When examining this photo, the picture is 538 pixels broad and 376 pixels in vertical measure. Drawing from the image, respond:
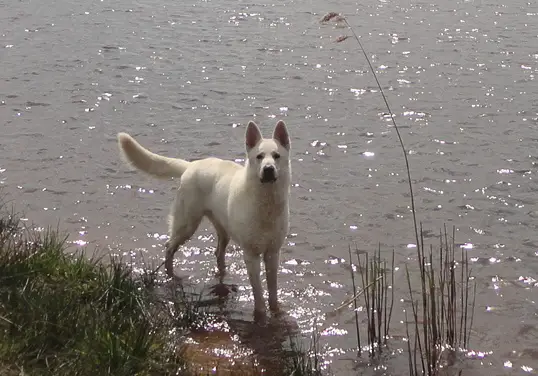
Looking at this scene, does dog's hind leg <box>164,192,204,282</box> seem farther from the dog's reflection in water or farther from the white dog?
the dog's reflection in water

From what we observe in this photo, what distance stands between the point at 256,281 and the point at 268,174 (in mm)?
988

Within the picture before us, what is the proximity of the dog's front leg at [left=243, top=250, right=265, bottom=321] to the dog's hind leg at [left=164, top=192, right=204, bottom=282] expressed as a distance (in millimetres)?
972

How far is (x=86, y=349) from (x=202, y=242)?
377 cm

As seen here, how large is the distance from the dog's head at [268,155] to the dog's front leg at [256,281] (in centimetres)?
74

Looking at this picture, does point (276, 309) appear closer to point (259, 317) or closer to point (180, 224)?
point (259, 317)

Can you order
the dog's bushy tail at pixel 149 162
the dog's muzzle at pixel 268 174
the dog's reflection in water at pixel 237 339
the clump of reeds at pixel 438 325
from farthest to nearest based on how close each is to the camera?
1. the dog's bushy tail at pixel 149 162
2. the dog's muzzle at pixel 268 174
3. the dog's reflection in water at pixel 237 339
4. the clump of reeds at pixel 438 325

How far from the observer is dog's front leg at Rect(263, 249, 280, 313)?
7160 millimetres

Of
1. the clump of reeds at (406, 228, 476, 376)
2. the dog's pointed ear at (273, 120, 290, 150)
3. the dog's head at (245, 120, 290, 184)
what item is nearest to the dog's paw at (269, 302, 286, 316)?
the clump of reeds at (406, 228, 476, 376)

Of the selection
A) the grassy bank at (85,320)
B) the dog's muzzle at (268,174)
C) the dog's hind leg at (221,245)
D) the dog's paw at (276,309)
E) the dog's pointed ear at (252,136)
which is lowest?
the dog's paw at (276,309)

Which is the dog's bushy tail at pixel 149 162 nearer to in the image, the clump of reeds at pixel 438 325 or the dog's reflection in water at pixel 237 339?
the dog's reflection in water at pixel 237 339

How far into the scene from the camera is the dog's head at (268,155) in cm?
660

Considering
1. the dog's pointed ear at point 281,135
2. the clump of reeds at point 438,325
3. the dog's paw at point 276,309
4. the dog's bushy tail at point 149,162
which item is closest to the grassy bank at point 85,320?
the dog's paw at point 276,309

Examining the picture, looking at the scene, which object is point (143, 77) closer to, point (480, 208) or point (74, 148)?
point (74, 148)

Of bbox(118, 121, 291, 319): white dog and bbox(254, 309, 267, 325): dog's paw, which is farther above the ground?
bbox(118, 121, 291, 319): white dog
